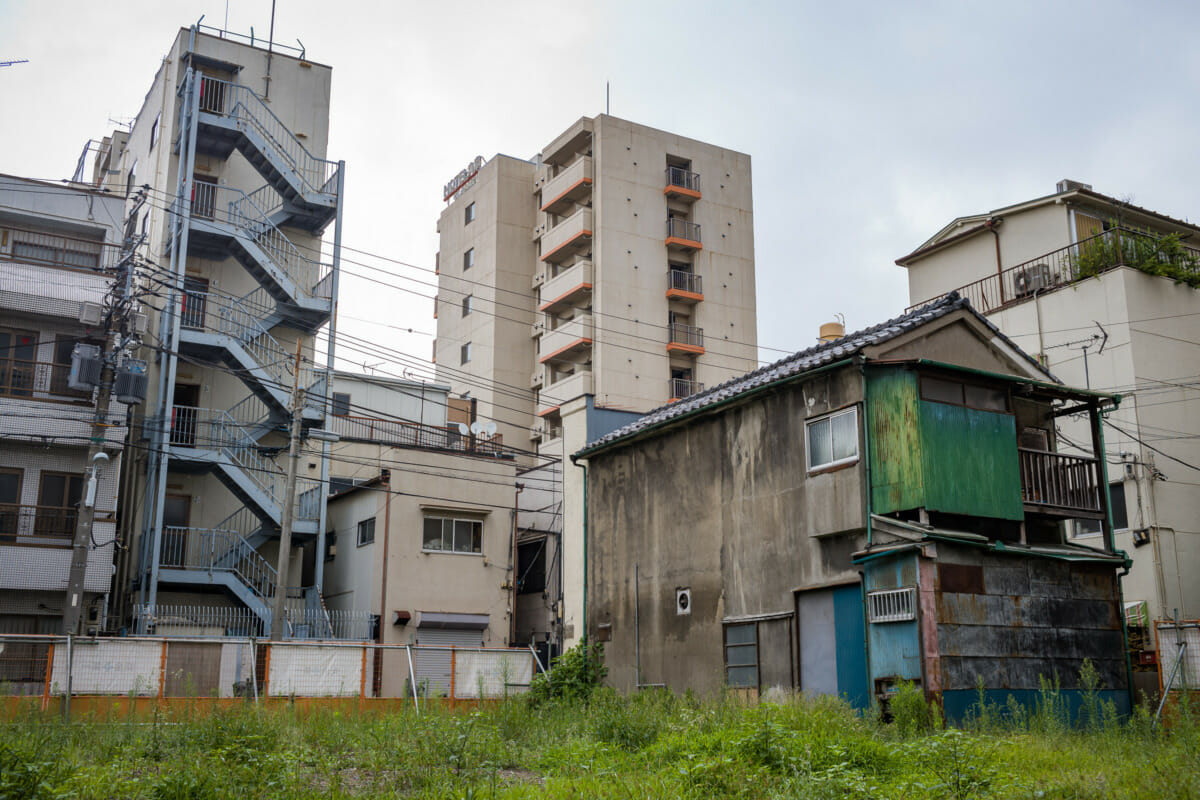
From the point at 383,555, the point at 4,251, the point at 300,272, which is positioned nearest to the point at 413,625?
the point at 383,555

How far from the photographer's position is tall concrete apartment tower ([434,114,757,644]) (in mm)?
51253

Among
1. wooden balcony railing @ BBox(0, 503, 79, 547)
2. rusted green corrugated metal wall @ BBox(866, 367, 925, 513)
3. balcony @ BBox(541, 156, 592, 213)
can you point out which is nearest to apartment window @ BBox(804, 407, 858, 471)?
rusted green corrugated metal wall @ BBox(866, 367, 925, 513)

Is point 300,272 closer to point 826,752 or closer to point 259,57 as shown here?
point 259,57

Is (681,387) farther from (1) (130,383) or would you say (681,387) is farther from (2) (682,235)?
(1) (130,383)

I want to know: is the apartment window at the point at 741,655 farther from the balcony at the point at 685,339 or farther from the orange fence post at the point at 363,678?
the balcony at the point at 685,339

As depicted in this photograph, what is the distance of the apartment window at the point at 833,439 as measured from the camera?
18422 millimetres

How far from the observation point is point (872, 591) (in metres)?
17.2

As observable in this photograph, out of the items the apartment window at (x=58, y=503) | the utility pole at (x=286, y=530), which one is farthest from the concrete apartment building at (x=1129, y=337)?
the apartment window at (x=58, y=503)

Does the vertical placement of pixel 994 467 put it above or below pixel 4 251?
below

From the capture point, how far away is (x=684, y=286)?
53.2 m

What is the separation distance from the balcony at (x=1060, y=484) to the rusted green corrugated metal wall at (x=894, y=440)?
2802mm

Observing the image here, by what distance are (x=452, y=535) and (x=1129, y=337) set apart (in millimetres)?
21364

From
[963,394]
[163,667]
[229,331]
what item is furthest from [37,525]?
[963,394]

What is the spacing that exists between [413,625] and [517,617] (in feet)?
21.9
